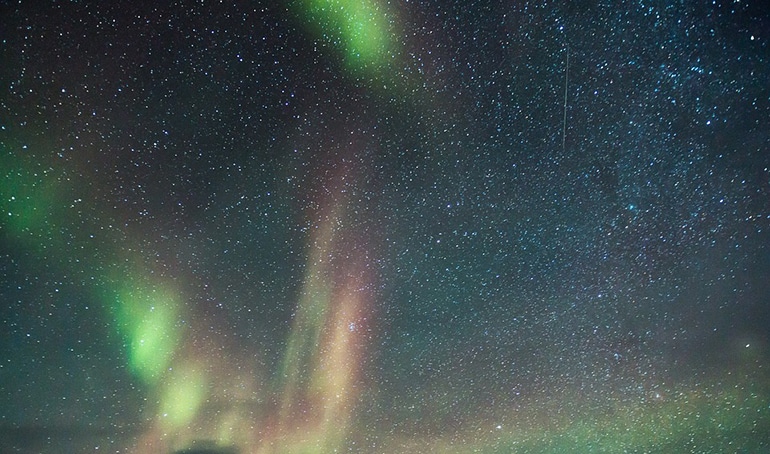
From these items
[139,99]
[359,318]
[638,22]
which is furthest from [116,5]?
[638,22]

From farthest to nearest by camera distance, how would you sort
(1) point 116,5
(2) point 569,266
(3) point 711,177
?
(2) point 569,266
(3) point 711,177
(1) point 116,5

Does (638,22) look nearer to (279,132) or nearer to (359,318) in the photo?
(279,132)

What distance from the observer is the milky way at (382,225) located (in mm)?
1007

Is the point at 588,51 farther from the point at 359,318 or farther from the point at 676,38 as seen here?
the point at 359,318

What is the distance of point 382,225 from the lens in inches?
48.4

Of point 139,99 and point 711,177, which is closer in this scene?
point 139,99

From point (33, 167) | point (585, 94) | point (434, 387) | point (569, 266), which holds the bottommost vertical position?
point (434, 387)

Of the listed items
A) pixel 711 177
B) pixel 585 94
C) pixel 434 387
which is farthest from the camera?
pixel 434 387

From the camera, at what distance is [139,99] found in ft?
3.40

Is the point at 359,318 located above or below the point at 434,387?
above

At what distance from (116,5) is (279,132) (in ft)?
1.26

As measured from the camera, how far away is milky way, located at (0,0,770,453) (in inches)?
39.6

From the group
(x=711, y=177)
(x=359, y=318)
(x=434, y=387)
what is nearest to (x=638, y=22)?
(x=711, y=177)

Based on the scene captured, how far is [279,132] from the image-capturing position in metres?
1.09
